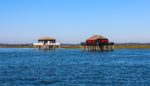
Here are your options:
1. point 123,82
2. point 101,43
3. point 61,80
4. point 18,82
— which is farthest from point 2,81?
point 101,43

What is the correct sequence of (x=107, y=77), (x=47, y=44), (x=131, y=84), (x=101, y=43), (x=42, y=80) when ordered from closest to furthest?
(x=131, y=84) → (x=42, y=80) → (x=107, y=77) → (x=101, y=43) → (x=47, y=44)

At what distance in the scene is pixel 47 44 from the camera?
574 ft

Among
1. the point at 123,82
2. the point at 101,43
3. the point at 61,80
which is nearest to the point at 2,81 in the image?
the point at 61,80

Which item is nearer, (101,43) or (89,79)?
(89,79)

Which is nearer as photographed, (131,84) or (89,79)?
(131,84)

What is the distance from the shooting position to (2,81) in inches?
1855

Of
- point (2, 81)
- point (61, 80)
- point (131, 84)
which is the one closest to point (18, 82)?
point (2, 81)

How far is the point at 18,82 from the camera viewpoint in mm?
46500

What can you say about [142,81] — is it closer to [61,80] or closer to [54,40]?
[61,80]

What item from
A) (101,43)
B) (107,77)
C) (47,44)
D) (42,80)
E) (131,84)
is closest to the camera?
(131,84)

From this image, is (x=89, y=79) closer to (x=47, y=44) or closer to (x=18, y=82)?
(x=18, y=82)

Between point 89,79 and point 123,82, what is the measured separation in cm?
461

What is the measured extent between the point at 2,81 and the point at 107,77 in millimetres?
12686

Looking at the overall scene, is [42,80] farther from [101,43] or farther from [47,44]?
[47,44]
